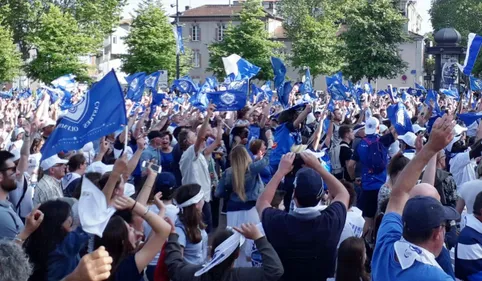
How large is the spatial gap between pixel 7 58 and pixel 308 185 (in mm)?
49812

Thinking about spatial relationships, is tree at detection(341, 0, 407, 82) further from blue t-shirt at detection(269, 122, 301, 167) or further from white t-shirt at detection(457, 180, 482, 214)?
white t-shirt at detection(457, 180, 482, 214)

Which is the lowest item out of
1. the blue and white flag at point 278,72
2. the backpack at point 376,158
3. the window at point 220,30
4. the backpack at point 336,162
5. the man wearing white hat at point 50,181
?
the backpack at point 336,162

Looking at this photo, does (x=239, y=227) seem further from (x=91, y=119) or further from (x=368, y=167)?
(x=368, y=167)

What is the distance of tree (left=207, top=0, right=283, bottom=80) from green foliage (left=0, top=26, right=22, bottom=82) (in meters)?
18.1

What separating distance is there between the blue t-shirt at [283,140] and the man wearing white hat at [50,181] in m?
3.94

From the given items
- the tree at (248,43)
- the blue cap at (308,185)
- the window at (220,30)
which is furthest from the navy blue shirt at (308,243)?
the window at (220,30)

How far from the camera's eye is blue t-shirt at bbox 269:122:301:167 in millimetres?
11125

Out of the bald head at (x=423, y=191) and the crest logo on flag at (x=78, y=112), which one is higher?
the crest logo on flag at (x=78, y=112)

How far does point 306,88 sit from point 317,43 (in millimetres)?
47020

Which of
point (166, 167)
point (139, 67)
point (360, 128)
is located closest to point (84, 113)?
point (166, 167)

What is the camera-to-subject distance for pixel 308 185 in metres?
5.04

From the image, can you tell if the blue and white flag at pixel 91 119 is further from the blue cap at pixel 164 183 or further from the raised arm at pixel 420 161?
the raised arm at pixel 420 161

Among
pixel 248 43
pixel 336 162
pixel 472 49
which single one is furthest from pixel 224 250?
pixel 248 43

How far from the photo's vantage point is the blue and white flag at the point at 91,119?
20.6 ft
